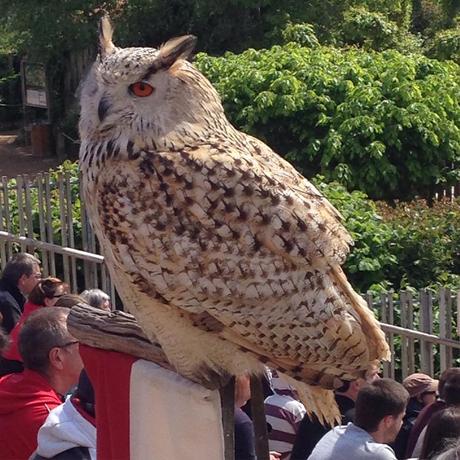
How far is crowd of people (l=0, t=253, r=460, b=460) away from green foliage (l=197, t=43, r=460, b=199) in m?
6.93

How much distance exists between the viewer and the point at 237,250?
10.7 feet

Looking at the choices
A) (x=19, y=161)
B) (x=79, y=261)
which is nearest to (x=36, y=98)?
(x=19, y=161)

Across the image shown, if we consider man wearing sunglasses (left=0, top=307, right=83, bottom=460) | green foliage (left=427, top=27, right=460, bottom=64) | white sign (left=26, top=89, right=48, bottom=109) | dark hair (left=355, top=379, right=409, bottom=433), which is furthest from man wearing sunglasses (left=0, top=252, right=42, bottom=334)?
white sign (left=26, top=89, right=48, bottom=109)

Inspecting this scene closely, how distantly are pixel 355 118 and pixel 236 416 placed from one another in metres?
8.44

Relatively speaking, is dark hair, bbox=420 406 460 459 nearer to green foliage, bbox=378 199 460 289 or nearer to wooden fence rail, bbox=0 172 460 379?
wooden fence rail, bbox=0 172 460 379

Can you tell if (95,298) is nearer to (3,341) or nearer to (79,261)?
(3,341)

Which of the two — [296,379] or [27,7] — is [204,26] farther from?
[296,379]

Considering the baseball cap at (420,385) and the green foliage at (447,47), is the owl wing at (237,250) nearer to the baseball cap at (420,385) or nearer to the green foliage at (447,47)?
the baseball cap at (420,385)

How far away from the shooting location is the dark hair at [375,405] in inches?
171

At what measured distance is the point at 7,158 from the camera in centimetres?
2109

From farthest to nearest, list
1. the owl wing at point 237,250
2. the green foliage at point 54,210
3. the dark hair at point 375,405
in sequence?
the green foliage at point 54,210, the dark hair at point 375,405, the owl wing at point 237,250

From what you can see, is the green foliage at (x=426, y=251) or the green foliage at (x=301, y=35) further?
the green foliage at (x=301, y=35)

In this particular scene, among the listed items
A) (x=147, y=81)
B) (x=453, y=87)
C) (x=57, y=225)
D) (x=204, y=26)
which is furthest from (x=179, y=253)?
(x=204, y=26)

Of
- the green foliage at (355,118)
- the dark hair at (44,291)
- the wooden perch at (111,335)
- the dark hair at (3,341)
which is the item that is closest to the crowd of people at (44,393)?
the dark hair at (3,341)
